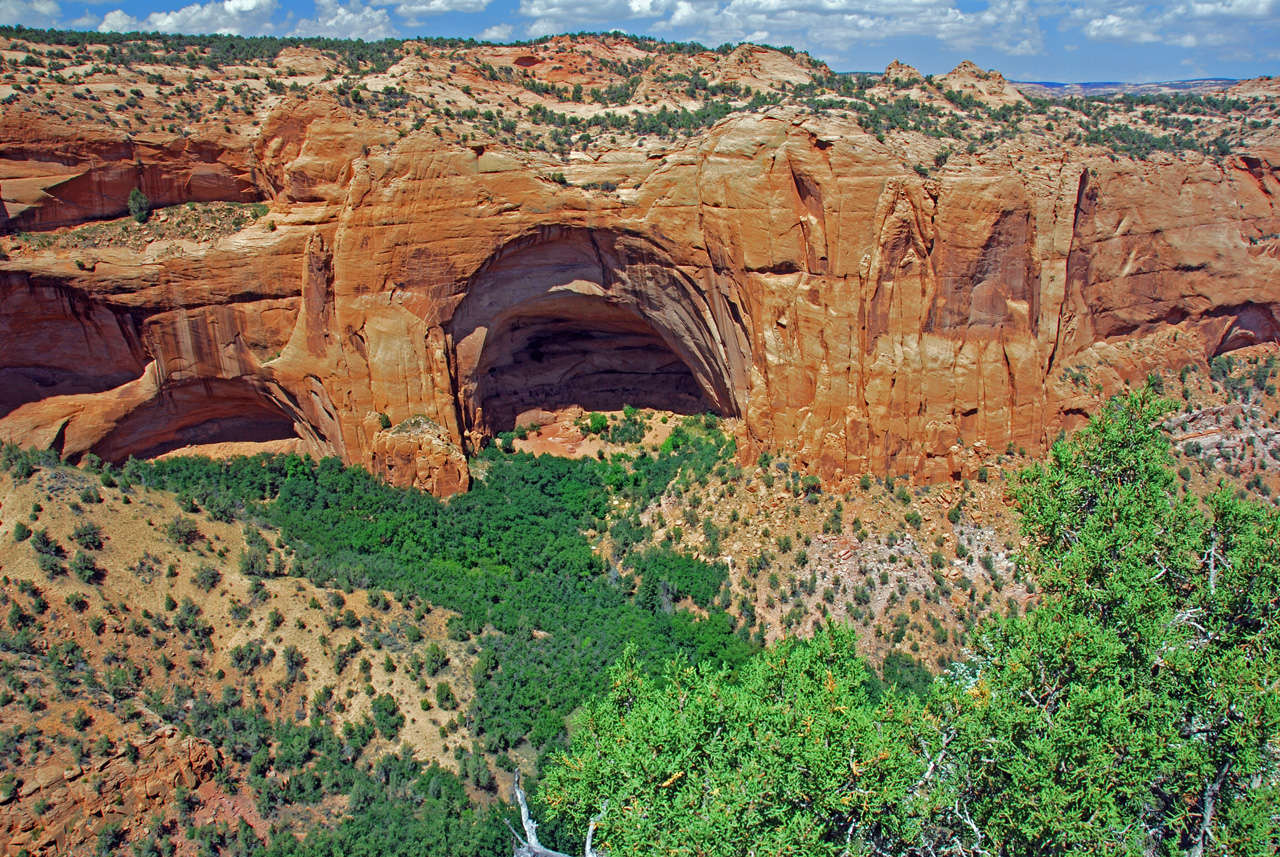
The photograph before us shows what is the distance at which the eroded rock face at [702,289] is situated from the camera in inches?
1024

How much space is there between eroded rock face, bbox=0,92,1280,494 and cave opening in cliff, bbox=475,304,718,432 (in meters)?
2.52

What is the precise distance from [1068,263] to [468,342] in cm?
2004

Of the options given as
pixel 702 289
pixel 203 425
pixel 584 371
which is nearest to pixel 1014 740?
pixel 702 289

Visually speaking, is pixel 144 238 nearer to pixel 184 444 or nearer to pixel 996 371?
pixel 184 444

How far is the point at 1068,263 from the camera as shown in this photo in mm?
27312

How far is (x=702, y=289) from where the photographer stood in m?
29.3

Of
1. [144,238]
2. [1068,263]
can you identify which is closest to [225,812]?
[144,238]

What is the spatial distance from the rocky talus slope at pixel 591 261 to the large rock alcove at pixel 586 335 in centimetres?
16

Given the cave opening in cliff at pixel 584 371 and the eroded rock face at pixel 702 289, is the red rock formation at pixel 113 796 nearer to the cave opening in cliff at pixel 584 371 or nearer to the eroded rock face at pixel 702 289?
the eroded rock face at pixel 702 289

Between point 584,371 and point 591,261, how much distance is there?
6.29m

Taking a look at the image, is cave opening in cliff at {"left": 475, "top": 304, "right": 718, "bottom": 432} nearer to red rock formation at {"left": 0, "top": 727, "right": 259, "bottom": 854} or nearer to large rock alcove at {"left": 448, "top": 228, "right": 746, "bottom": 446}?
large rock alcove at {"left": 448, "top": 228, "right": 746, "bottom": 446}

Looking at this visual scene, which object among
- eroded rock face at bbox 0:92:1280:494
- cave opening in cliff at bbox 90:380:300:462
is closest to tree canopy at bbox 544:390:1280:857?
eroded rock face at bbox 0:92:1280:494

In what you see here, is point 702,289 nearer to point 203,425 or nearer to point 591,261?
point 591,261

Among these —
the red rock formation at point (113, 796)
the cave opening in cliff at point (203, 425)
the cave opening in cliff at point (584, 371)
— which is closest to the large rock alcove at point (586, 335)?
the cave opening in cliff at point (584, 371)
